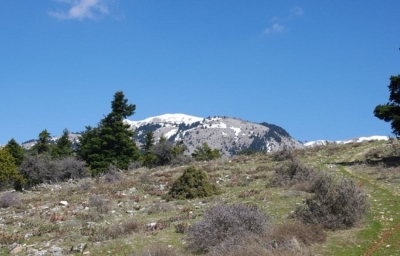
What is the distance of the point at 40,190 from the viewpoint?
115ft

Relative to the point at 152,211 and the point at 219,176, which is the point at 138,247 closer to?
the point at 152,211

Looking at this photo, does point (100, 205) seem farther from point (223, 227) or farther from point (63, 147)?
point (63, 147)

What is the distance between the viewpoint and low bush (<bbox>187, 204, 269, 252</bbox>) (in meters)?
12.5

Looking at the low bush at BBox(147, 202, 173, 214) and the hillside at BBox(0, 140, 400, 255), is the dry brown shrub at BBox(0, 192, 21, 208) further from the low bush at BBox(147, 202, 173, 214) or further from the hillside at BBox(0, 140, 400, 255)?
the low bush at BBox(147, 202, 173, 214)

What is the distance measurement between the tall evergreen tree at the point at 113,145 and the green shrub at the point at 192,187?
2959 cm

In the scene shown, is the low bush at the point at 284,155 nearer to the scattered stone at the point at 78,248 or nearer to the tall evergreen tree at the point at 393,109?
the tall evergreen tree at the point at 393,109

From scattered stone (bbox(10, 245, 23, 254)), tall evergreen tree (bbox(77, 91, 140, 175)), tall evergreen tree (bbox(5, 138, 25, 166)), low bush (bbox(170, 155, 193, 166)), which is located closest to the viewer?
scattered stone (bbox(10, 245, 23, 254))

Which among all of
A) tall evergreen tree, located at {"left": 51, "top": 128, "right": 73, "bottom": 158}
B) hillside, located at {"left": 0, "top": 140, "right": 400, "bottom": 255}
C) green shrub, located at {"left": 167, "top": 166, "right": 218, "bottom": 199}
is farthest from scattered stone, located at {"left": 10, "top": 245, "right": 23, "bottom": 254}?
tall evergreen tree, located at {"left": 51, "top": 128, "right": 73, "bottom": 158}

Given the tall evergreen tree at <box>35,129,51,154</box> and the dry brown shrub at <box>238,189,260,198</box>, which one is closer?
the dry brown shrub at <box>238,189,260,198</box>

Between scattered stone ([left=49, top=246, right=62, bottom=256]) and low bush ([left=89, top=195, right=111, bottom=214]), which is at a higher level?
low bush ([left=89, top=195, right=111, bottom=214])

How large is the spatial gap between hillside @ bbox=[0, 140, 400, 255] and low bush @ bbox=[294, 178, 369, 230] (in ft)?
1.09

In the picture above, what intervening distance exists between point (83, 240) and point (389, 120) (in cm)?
2378

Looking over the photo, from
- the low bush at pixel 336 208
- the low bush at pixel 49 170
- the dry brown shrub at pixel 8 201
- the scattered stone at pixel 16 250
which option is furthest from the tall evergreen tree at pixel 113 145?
the low bush at pixel 336 208

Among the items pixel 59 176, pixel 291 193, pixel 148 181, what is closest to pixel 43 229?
pixel 291 193
